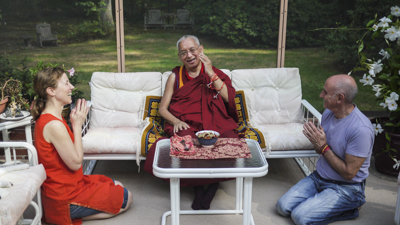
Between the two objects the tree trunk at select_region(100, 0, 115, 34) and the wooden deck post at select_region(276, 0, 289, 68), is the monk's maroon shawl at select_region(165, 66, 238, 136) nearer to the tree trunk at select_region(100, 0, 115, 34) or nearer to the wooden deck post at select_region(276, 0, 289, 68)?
the wooden deck post at select_region(276, 0, 289, 68)

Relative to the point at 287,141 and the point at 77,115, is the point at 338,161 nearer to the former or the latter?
the point at 287,141

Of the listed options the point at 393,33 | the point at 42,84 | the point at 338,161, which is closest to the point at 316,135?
the point at 338,161

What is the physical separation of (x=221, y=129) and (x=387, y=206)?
1.43m

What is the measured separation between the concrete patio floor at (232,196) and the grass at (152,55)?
195cm

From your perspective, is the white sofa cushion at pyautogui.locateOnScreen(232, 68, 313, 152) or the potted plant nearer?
the potted plant

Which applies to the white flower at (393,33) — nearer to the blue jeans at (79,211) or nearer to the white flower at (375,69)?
the white flower at (375,69)

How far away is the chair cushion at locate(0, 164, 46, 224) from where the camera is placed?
1854 millimetres

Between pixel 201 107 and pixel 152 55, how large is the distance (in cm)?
241

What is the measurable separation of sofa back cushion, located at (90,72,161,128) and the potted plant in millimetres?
1943

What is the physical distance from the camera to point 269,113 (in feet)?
12.0

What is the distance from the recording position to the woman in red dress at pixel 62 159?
223cm

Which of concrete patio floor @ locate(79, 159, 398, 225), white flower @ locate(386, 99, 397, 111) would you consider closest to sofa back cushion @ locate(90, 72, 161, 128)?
concrete patio floor @ locate(79, 159, 398, 225)

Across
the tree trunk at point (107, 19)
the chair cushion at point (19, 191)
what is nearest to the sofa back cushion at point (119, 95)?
the chair cushion at point (19, 191)

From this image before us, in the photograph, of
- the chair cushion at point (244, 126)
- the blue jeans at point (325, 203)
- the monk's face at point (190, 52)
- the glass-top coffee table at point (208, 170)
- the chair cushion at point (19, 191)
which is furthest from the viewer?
the monk's face at point (190, 52)
